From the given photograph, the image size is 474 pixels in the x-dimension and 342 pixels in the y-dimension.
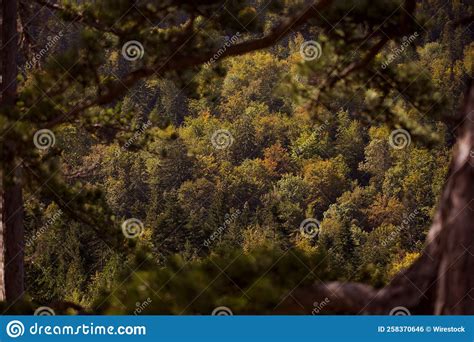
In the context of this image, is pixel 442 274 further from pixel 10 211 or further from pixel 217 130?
pixel 217 130

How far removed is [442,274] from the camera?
3.62m

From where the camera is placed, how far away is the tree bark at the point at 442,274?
357cm

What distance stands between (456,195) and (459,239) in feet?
0.76

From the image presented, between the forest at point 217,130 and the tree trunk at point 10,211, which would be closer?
the forest at point 217,130

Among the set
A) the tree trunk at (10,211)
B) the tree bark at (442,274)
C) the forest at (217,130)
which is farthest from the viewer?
the tree trunk at (10,211)

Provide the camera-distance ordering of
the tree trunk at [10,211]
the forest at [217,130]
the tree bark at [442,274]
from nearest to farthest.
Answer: the tree bark at [442,274] < the forest at [217,130] < the tree trunk at [10,211]

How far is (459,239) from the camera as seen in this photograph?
11.7ft

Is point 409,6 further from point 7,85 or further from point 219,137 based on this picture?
point 7,85

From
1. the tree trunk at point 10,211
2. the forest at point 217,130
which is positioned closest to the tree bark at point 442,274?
the forest at point 217,130

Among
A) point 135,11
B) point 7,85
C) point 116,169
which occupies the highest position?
point 135,11

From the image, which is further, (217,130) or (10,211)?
(217,130)

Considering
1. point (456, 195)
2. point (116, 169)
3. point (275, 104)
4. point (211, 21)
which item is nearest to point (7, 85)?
point (211, 21)

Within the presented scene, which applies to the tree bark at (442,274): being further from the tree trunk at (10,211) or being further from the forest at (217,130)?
the tree trunk at (10,211)

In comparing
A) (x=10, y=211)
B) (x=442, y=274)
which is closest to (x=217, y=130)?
(x=10, y=211)
